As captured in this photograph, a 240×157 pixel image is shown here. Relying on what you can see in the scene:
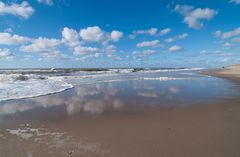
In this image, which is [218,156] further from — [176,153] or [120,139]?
[120,139]

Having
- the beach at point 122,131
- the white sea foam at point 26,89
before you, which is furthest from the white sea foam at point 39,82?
the beach at point 122,131

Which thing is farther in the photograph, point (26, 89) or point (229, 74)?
point (229, 74)

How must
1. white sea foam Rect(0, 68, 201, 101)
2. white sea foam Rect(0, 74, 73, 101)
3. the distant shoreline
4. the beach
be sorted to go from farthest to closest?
the distant shoreline, white sea foam Rect(0, 68, 201, 101), white sea foam Rect(0, 74, 73, 101), the beach

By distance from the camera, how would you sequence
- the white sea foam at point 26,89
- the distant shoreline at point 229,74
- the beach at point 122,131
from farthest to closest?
the distant shoreline at point 229,74 < the white sea foam at point 26,89 < the beach at point 122,131

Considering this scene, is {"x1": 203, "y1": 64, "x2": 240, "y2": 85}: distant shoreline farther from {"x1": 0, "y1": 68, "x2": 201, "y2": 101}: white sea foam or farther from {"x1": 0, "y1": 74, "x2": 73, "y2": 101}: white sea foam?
{"x1": 0, "y1": 74, "x2": 73, "y2": 101}: white sea foam

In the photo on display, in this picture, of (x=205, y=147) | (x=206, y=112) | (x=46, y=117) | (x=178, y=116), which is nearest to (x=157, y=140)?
(x=205, y=147)

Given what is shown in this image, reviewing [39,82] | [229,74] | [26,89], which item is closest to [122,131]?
[26,89]

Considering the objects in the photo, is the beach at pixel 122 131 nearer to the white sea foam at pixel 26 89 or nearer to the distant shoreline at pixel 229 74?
the white sea foam at pixel 26 89

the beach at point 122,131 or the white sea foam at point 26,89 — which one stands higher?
the white sea foam at point 26,89

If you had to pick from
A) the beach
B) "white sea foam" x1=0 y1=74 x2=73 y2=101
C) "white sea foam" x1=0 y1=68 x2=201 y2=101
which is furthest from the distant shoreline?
"white sea foam" x1=0 y1=74 x2=73 y2=101

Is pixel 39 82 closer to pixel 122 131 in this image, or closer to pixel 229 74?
pixel 122 131

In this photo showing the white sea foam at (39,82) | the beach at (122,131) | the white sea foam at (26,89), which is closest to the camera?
the beach at (122,131)

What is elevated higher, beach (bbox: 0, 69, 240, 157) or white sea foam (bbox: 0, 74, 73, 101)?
white sea foam (bbox: 0, 74, 73, 101)

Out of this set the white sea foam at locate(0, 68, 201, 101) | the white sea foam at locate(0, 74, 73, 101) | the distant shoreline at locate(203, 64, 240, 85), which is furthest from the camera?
the distant shoreline at locate(203, 64, 240, 85)
